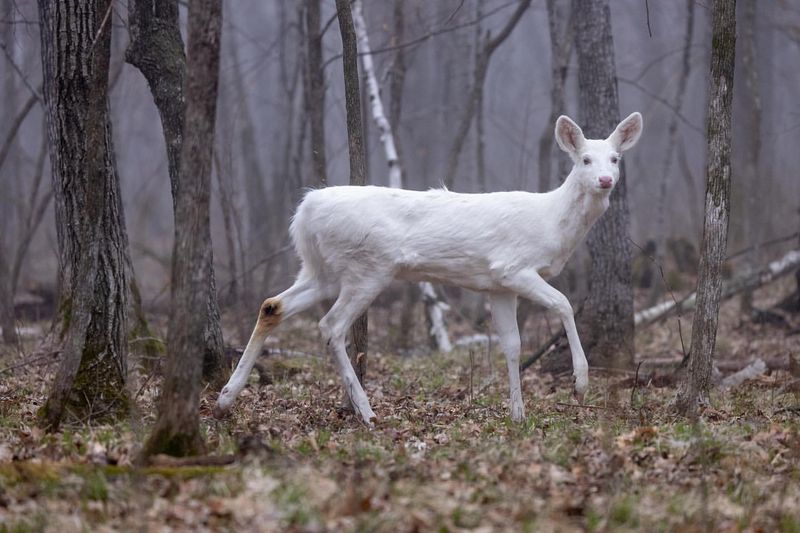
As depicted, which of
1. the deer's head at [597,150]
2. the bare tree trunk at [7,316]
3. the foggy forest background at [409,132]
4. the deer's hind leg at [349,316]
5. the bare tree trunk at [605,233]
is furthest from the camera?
the foggy forest background at [409,132]

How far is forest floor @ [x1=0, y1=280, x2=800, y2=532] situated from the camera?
185 inches

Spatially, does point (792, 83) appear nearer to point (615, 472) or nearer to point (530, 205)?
point (530, 205)

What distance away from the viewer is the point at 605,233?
10.6 metres

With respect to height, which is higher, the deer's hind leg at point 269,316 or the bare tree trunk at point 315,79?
the bare tree trunk at point 315,79

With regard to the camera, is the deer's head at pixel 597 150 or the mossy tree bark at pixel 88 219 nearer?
the mossy tree bark at pixel 88 219

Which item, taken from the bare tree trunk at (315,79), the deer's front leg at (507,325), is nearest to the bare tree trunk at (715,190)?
the deer's front leg at (507,325)

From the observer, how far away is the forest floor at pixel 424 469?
4691mm

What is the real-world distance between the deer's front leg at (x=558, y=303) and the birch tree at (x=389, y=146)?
5.29m

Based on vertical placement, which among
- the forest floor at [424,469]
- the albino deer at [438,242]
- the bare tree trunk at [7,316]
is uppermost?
the albino deer at [438,242]

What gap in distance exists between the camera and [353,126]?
8438 mm

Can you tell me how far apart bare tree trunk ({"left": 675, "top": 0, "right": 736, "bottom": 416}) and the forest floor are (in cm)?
64

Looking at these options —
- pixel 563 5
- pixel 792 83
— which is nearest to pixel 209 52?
pixel 563 5

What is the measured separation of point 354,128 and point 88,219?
277 centimetres

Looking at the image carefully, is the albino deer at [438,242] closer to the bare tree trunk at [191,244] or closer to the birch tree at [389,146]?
the bare tree trunk at [191,244]
